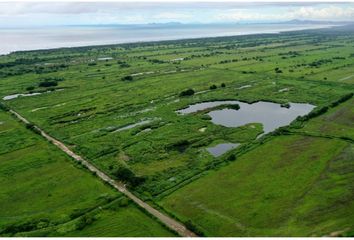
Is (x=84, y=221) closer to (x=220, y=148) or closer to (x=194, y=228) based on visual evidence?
(x=194, y=228)

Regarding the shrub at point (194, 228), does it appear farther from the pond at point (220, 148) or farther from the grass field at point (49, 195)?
the pond at point (220, 148)

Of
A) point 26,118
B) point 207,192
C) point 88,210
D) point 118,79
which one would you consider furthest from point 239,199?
point 118,79

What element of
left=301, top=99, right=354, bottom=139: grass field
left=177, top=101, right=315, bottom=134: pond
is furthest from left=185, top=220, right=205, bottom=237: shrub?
left=301, top=99, right=354, bottom=139: grass field

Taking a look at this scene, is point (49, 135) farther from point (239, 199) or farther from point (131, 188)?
point (239, 199)

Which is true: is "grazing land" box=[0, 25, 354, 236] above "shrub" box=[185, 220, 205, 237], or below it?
above

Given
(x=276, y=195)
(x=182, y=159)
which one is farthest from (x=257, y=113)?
(x=276, y=195)

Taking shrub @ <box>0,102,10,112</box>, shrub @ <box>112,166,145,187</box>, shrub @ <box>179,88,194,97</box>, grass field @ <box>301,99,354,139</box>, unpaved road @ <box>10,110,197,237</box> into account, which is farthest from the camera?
shrub @ <box>179,88,194,97</box>

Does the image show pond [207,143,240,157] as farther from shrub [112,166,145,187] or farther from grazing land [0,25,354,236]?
shrub [112,166,145,187]
